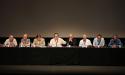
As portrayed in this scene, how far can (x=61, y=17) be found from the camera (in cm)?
924

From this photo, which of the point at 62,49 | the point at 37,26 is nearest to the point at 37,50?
the point at 62,49

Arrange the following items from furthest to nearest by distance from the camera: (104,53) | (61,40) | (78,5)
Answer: (78,5) < (61,40) < (104,53)

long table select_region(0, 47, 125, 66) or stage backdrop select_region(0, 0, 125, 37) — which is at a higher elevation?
stage backdrop select_region(0, 0, 125, 37)

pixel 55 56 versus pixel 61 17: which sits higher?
pixel 61 17

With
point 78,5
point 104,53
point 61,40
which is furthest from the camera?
point 78,5

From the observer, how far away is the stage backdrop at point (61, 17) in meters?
9.12

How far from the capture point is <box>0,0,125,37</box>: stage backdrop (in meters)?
9.12

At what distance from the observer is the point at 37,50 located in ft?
17.6

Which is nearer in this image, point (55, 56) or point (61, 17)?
point (55, 56)

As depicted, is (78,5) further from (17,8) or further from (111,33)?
(17,8)

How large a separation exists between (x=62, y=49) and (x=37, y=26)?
409 centimetres

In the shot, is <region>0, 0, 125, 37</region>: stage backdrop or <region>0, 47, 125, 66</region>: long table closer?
<region>0, 47, 125, 66</region>: long table

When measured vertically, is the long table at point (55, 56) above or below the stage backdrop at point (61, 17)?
below

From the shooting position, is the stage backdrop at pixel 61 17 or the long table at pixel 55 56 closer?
the long table at pixel 55 56
